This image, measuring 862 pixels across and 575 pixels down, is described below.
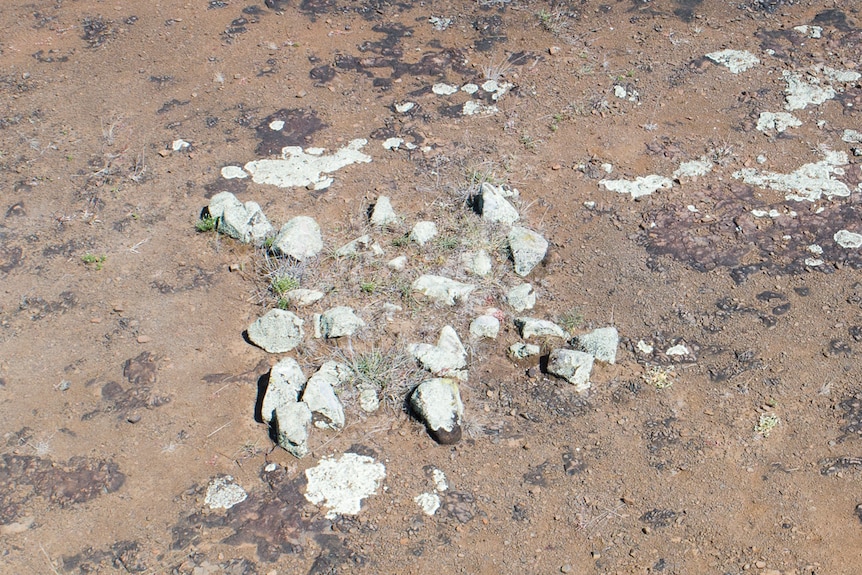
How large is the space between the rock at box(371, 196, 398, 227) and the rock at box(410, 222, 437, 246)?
149 mm

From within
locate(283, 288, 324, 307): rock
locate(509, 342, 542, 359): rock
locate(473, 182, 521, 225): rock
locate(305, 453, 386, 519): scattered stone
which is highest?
locate(473, 182, 521, 225): rock

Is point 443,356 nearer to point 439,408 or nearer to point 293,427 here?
point 439,408

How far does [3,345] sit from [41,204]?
43.8 inches

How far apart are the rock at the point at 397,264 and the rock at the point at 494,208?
55 centimetres

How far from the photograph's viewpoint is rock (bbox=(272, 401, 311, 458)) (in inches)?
135

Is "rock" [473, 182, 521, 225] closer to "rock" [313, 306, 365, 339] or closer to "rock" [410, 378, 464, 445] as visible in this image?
"rock" [313, 306, 365, 339]

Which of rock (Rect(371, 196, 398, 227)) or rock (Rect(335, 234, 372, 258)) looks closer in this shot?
rock (Rect(335, 234, 372, 258))

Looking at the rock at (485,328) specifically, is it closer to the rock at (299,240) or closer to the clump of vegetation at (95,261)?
the rock at (299,240)

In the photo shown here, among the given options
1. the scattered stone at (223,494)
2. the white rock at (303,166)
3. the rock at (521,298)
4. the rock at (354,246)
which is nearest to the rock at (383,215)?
the rock at (354,246)

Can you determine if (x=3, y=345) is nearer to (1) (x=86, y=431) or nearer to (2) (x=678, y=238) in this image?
(1) (x=86, y=431)

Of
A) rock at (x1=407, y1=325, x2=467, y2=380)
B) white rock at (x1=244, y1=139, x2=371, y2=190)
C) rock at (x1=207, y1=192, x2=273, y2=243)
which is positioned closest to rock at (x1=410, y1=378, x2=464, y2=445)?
rock at (x1=407, y1=325, x2=467, y2=380)

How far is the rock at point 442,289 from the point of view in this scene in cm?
405

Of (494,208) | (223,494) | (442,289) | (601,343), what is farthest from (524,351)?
(223,494)

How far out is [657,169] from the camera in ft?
15.8
